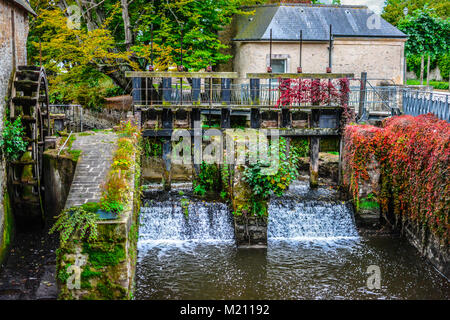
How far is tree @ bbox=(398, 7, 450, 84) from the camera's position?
60.6 ft

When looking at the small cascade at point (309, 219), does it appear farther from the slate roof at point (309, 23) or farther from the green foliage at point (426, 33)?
the green foliage at point (426, 33)

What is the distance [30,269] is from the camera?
8602 millimetres

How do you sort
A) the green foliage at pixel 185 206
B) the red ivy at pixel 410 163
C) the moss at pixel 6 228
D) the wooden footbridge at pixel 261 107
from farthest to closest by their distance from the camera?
the wooden footbridge at pixel 261 107, the green foliage at pixel 185 206, the red ivy at pixel 410 163, the moss at pixel 6 228

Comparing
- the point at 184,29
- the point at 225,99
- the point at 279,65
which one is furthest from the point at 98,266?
the point at 279,65

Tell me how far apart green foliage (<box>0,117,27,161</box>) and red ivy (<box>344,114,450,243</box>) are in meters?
8.22

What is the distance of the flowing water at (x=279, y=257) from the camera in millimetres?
8453

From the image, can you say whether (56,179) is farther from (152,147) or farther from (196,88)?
(196,88)

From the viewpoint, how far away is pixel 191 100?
1405cm

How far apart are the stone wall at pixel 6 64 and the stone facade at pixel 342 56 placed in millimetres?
10305

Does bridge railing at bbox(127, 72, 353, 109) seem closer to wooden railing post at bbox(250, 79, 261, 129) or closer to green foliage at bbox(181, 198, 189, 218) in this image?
wooden railing post at bbox(250, 79, 261, 129)

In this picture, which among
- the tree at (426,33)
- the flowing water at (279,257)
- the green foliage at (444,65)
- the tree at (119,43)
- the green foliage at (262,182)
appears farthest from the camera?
the green foliage at (444,65)

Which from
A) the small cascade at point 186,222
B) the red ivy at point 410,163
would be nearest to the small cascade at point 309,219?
the red ivy at point 410,163

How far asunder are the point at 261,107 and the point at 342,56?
7.42 metres
